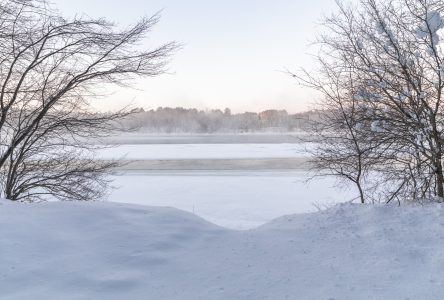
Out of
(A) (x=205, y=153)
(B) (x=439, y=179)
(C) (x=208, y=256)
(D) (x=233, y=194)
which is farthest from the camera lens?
(A) (x=205, y=153)

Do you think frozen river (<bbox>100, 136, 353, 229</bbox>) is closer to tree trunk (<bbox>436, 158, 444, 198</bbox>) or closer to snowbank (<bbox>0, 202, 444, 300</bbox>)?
tree trunk (<bbox>436, 158, 444, 198</bbox>)

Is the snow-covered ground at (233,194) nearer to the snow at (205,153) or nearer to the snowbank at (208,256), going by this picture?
the snowbank at (208,256)

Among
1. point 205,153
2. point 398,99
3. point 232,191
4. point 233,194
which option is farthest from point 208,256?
point 205,153

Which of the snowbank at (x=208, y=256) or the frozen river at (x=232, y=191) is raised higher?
the snowbank at (x=208, y=256)

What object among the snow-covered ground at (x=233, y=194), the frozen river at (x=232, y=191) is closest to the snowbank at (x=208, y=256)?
the frozen river at (x=232, y=191)

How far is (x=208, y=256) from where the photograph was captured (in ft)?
12.9

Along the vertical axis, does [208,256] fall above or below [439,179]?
below

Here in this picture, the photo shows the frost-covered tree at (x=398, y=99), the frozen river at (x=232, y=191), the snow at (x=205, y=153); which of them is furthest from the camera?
the snow at (x=205, y=153)

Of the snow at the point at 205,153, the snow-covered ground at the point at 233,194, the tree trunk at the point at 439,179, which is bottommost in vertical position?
the snow-covered ground at the point at 233,194

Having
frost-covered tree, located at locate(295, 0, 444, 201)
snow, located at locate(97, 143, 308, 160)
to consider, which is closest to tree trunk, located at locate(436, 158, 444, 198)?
frost-covered tree, located at locate(295, 0, 444, 201)

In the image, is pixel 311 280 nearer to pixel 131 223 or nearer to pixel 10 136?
pixel 131 223

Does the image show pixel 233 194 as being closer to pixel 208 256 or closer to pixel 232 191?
pixel 232 191

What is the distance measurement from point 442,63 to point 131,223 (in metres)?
5.48

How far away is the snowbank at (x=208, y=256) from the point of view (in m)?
3.10
